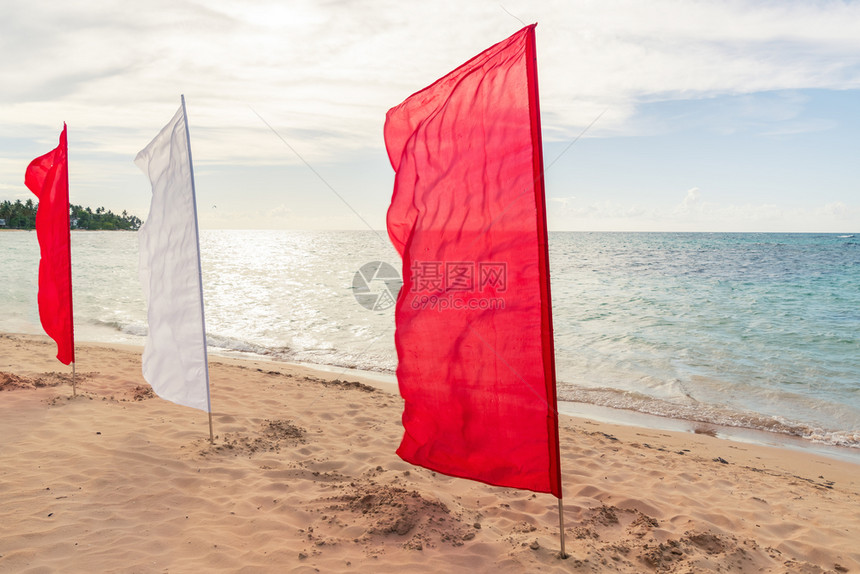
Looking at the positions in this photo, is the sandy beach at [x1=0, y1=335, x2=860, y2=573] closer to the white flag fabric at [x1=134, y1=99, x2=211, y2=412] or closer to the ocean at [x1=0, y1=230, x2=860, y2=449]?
the white flag fabric at [x1=134, y1=99, x2=211, y2=412]

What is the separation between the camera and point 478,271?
303cm

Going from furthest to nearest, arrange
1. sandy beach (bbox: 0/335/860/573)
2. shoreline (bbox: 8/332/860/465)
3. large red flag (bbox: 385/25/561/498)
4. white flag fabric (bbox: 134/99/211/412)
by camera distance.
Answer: shoreline (bbox: 8/332/860/465) < white flag fabric (bbox: 134/99/211/412) < sandy beach (bbox: 0/335/860/573) < large red flag (bbox: 385/25/561/498)

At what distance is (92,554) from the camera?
3.30 m

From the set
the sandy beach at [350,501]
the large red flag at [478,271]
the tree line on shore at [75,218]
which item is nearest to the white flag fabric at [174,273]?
the sandy beach at [350,501]

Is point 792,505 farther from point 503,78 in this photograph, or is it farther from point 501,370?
point 503,78

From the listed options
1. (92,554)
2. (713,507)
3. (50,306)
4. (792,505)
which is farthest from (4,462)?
(792,505)

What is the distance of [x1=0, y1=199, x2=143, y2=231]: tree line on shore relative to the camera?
94125 millimetres

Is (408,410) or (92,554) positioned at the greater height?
(408,410)

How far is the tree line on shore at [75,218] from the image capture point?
9412cm

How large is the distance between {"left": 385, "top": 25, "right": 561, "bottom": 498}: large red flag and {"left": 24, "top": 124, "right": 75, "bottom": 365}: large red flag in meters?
5.44

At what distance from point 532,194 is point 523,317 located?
729mm

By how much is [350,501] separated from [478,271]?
2463 mm

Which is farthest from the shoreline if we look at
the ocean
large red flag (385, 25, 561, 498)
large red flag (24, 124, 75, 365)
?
large red flag (385, 25, 561, 498)

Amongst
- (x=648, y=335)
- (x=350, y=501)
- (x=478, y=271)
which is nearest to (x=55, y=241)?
(x=350, y=501)
